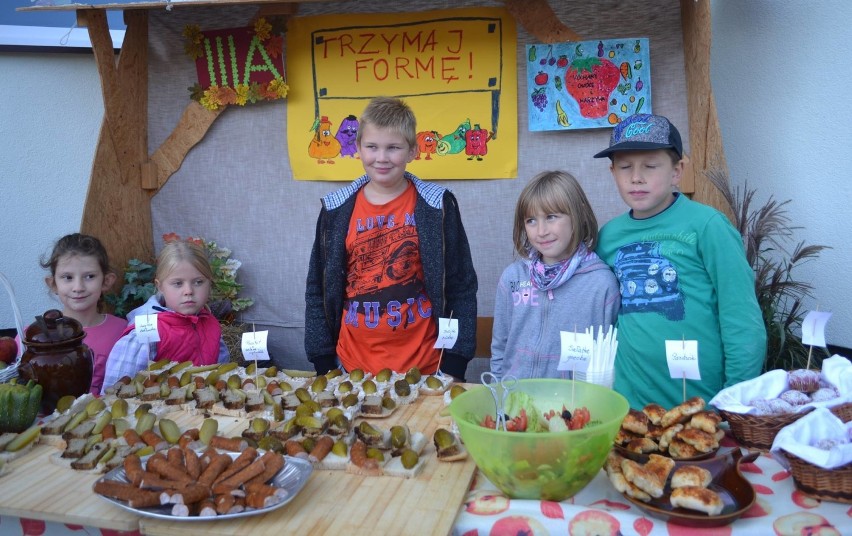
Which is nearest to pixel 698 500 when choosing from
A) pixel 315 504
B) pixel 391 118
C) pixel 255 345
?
pixel 315 504

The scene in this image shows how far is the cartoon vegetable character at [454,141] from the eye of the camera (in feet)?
13.0

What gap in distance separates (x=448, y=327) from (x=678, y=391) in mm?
898

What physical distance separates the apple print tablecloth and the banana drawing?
2.55 m

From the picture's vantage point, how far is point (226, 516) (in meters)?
1.47

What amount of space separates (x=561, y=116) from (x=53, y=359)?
9.31 ft

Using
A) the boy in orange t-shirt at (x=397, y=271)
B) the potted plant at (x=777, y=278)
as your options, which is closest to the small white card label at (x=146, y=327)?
the boy in orange t-shirt at (x=397, y=271)

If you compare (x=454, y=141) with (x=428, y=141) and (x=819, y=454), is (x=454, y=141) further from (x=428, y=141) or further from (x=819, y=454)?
(x=819, y=454)

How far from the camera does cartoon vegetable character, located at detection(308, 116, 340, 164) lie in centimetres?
415

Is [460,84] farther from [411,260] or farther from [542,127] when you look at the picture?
[411,260]

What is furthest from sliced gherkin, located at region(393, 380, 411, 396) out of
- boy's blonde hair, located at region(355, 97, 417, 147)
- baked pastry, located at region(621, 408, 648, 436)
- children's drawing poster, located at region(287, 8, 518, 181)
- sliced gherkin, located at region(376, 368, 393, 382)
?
children's drawing poster, located at region(287, 8, 518, 181)

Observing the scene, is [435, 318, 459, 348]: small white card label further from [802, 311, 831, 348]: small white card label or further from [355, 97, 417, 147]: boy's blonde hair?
[802, 311, 831, 348]: small white card label

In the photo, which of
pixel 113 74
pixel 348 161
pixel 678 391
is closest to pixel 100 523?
pixel 678 391

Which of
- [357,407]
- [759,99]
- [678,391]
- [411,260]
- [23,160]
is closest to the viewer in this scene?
[357,407]

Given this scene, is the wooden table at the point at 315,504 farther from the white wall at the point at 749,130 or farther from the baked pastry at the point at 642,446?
the white wall at the point at 749,130
